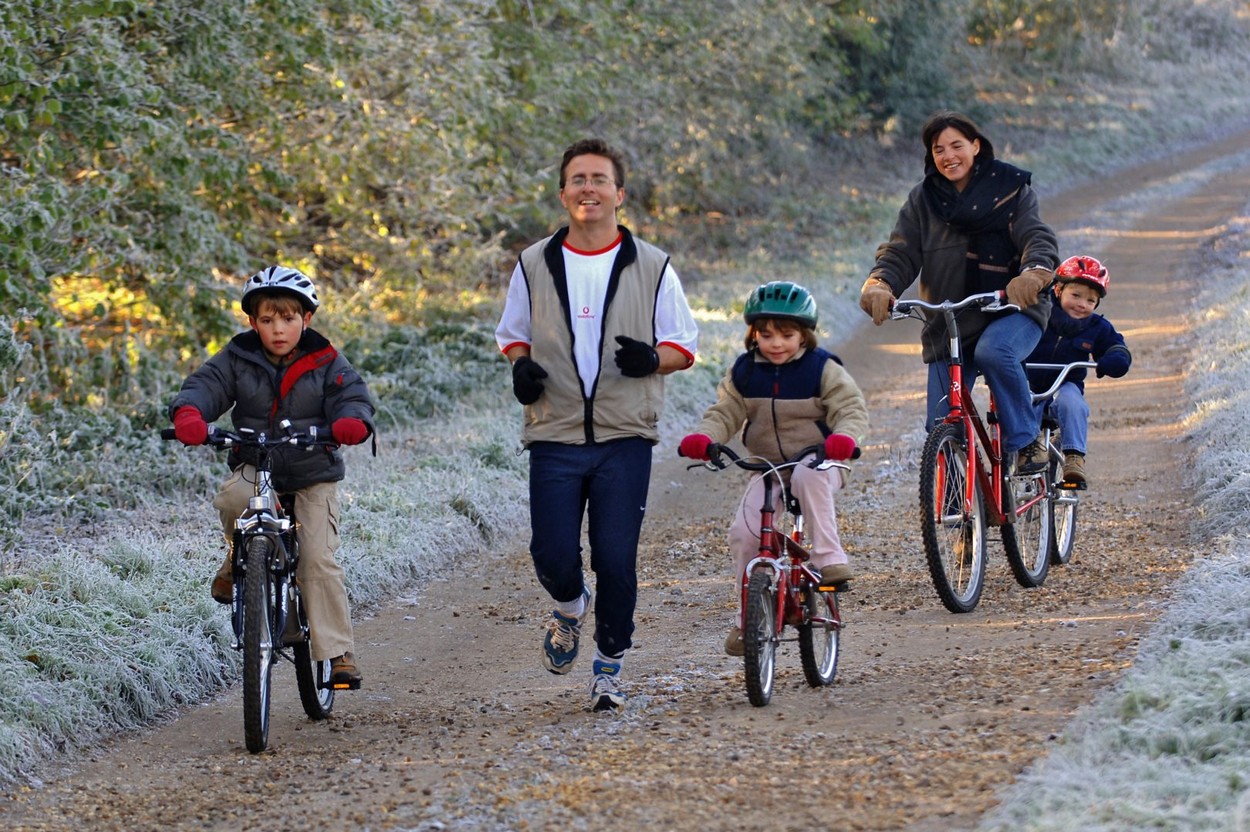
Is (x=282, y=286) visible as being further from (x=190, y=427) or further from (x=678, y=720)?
(x=678, y=720)

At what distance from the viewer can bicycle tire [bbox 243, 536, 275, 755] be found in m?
5.20

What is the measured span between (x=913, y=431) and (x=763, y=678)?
286 inches

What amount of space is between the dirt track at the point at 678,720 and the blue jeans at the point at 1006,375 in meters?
0.80

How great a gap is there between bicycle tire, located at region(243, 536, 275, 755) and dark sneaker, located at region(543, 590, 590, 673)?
1034 mm

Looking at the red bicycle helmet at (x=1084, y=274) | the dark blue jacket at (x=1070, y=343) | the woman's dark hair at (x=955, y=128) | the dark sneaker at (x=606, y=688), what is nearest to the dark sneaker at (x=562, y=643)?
the dark sneaker at (x=606, y=688)

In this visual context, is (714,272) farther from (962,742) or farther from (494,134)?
(962,742)

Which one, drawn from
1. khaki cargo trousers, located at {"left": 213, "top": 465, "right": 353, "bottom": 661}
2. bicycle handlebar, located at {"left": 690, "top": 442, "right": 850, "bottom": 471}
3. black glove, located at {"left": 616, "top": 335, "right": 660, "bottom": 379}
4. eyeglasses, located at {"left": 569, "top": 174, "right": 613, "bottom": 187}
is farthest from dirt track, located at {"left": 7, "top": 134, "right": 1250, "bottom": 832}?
eyeglasses, located at {"left": 569, "top": 174, "right": 613, "bottom": 187}

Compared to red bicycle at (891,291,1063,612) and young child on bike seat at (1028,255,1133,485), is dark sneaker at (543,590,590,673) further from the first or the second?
young child on bike seat at (1028,255,1133,485)

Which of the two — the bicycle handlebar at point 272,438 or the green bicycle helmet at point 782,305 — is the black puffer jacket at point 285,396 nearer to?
the bicycle handlebar at point 272,438

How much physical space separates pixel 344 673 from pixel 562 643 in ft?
2.77

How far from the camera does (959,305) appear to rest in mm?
6512

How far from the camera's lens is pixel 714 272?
2316 cm

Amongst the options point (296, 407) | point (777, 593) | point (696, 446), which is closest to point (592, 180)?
point (696, 446)

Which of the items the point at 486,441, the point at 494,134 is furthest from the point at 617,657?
the point at 494,134
